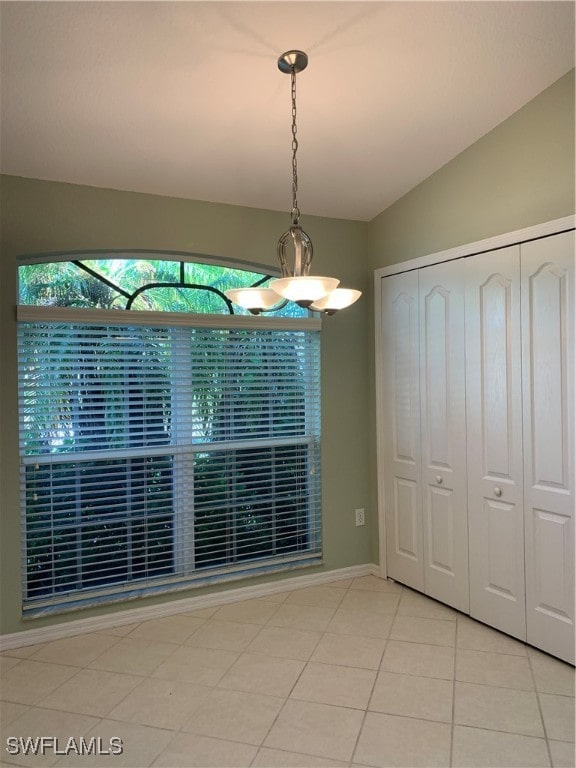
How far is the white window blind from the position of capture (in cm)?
304

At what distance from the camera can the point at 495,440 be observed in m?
2.97

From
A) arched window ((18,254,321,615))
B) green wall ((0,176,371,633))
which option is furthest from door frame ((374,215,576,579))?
arched window ((18,254,321,615))

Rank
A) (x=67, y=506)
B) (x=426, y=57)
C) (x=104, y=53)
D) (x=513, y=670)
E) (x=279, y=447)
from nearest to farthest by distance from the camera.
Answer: (x=104, y=53) < (x=426, y=57) < (x=513, y=670) < (x=67, y=506) < (x=279, y=447)

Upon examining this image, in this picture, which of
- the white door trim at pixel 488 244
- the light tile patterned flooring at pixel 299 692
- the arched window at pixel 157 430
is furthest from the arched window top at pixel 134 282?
the light tile patterned flooring at pixel 299 692

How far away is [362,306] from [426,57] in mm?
1727

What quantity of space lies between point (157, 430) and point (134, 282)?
91cm

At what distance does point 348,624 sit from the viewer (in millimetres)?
3148

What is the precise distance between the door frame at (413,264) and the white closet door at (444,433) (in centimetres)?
7

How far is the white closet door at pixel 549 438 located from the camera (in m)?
2.59

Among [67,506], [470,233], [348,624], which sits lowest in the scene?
[348,624]

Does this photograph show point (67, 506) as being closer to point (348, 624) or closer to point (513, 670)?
point (348, 624)

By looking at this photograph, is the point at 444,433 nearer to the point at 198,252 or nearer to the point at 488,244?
the point at 488,244

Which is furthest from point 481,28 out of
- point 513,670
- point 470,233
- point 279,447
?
point 513,670

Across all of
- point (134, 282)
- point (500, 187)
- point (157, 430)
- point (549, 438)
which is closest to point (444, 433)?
point (549, 438)
